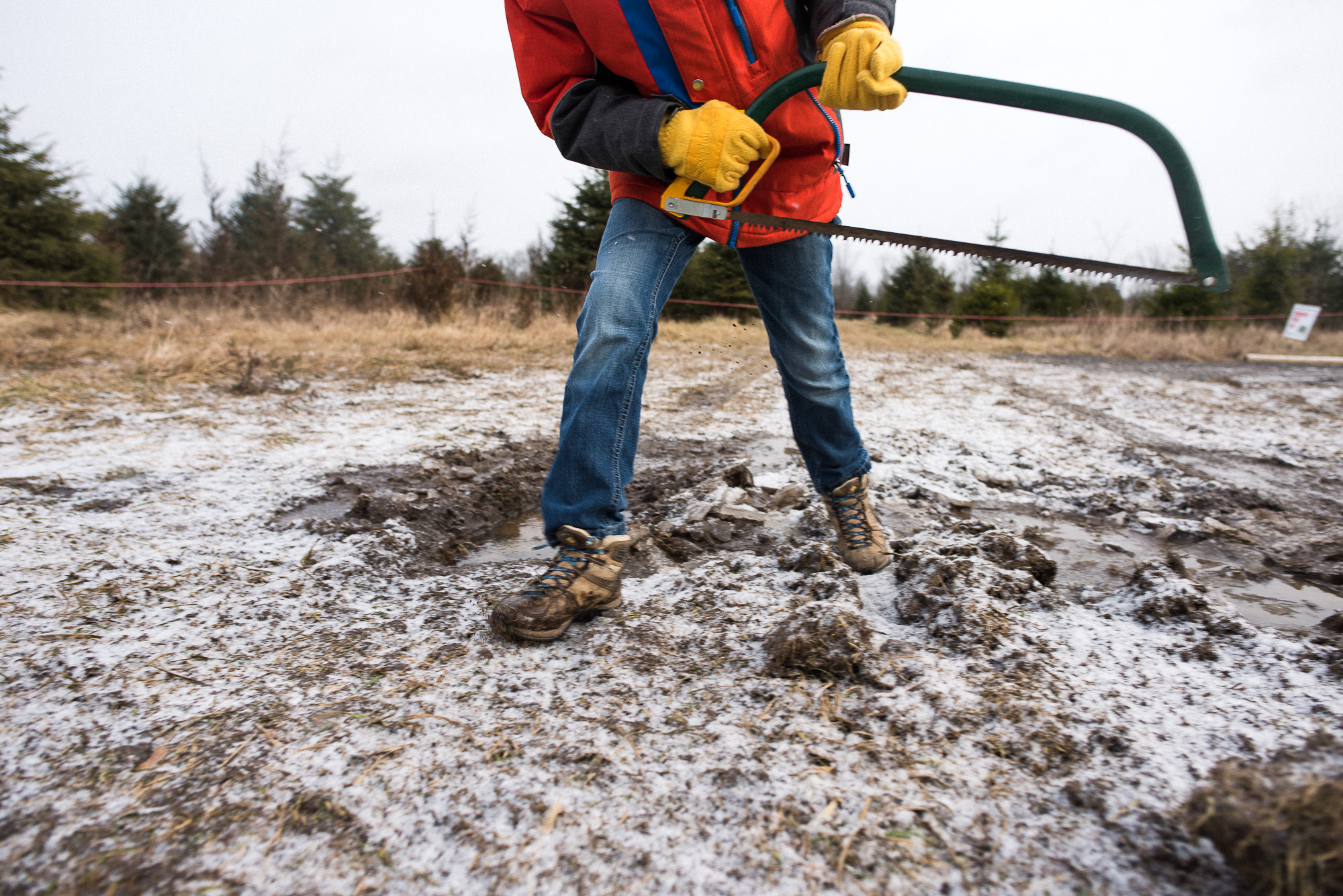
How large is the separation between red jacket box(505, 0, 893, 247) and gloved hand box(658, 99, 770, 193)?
4cm

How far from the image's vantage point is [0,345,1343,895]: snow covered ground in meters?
0.90

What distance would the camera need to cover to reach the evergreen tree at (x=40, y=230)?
12.2 m

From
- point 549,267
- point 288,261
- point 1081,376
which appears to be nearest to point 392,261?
point 288,261

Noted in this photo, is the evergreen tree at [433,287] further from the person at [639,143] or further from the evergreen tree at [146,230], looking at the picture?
the evergreen tree at [146,230]

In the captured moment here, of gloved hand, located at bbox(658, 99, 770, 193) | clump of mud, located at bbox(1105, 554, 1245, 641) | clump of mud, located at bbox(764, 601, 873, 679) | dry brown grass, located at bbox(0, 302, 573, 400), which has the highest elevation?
gloved hand, located at bbox(658, 99, 770, 193)

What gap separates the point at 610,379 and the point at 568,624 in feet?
1.90

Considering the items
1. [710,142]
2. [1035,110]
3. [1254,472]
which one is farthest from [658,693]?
[1254,472]

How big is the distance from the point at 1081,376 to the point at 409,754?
834 cm

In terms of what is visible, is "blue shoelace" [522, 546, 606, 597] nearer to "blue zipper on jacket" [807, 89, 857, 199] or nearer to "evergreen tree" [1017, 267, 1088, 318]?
"blue zipper on jacket" [807, 89, 857, 199]

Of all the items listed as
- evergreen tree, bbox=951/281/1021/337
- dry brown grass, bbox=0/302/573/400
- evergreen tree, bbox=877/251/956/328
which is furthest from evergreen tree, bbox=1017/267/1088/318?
dry brown grass, bbox=0/302/573/400

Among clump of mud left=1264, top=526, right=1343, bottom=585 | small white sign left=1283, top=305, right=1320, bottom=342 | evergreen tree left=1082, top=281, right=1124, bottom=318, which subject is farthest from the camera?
evergreen tree left=1082, top=281, right=1124, bottom=318

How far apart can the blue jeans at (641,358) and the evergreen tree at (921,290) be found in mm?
20638

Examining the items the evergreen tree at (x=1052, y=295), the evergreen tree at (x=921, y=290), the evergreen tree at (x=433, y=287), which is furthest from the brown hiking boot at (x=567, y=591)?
the evergreen tree at (x=921, y=290)

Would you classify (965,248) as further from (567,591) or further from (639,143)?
(567,591)
